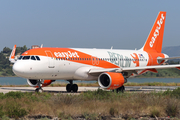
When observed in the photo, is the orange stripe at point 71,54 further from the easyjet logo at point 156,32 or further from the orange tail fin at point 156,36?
the easyjet logo at point 156,32

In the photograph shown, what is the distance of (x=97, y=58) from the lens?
2611 centimetres

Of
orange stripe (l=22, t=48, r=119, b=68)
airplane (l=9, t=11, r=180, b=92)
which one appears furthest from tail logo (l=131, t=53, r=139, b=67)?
orange stripe (l=22, t=48, r=119, b=68)

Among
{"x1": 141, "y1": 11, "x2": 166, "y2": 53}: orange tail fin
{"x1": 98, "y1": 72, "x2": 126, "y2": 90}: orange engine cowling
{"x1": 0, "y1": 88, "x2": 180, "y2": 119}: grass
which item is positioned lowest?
{"x1": 0, "y1": 88, "x2": 180, "y2": 119}: grass

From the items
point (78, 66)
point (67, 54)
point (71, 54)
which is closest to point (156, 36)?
point (78, 66)

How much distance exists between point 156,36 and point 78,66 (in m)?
12.6

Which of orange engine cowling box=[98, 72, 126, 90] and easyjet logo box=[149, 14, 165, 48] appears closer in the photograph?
orange engine cowling box=[98, 72, 126, 90]

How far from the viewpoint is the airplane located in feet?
71.9

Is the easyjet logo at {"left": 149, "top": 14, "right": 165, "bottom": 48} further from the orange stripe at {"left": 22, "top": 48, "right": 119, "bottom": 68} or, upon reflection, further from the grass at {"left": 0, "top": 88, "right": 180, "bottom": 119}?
the grass at {"left": 0, "top": 88, "right": 180, "bottom": 119}

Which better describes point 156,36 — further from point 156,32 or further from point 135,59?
point 135,59

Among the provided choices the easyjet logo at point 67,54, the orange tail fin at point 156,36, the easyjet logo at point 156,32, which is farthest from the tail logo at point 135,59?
the easyjet logo at point 67,54

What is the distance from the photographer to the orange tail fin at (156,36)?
33.0 metres

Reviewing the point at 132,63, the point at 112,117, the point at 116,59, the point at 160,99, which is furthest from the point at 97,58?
the point at 112,117

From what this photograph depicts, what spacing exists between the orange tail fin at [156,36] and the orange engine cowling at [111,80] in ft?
32.9

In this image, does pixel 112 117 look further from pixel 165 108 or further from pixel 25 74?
pixel 25 74
